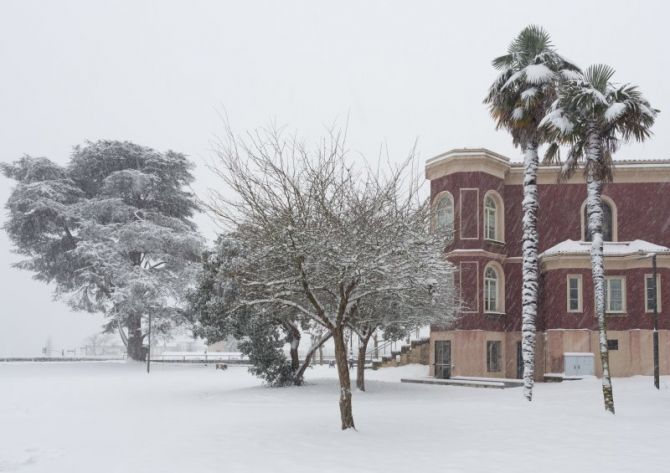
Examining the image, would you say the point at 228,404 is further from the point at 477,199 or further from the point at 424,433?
the point at 477,199

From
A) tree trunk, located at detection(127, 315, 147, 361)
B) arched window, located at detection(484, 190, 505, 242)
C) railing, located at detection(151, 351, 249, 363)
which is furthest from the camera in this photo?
railing, located at detection(151, 351, 249, 363)

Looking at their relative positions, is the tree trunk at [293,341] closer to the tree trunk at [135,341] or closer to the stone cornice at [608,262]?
the stone cornice at [608,262]

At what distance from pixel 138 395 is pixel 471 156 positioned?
793 inches

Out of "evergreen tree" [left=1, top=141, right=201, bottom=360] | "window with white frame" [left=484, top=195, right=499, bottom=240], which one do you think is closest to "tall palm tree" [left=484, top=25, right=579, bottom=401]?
"window with white frame" [left=484, top=195, right=499, bottom=240]

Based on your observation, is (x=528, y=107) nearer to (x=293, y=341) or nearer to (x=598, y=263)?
(x=598, y=263)

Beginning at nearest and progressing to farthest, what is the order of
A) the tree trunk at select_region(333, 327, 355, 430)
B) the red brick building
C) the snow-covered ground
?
the snow-covered ground
the tree trunk at select_region(333, 327, 355, 430)
the red brick building

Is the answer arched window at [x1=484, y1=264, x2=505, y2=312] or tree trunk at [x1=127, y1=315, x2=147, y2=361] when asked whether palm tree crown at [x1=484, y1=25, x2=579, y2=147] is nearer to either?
arched window at [x1=484, y1=264, x2=505, y2=312]

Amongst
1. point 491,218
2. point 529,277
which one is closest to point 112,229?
point 491,218

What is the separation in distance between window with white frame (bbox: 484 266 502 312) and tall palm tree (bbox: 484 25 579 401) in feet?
40.7

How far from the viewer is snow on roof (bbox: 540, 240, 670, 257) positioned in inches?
1312

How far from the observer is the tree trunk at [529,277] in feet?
73.4

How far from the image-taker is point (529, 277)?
22.9 m

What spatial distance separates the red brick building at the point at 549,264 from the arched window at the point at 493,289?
2.1 inches

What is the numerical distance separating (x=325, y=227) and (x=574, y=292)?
75.2ft
